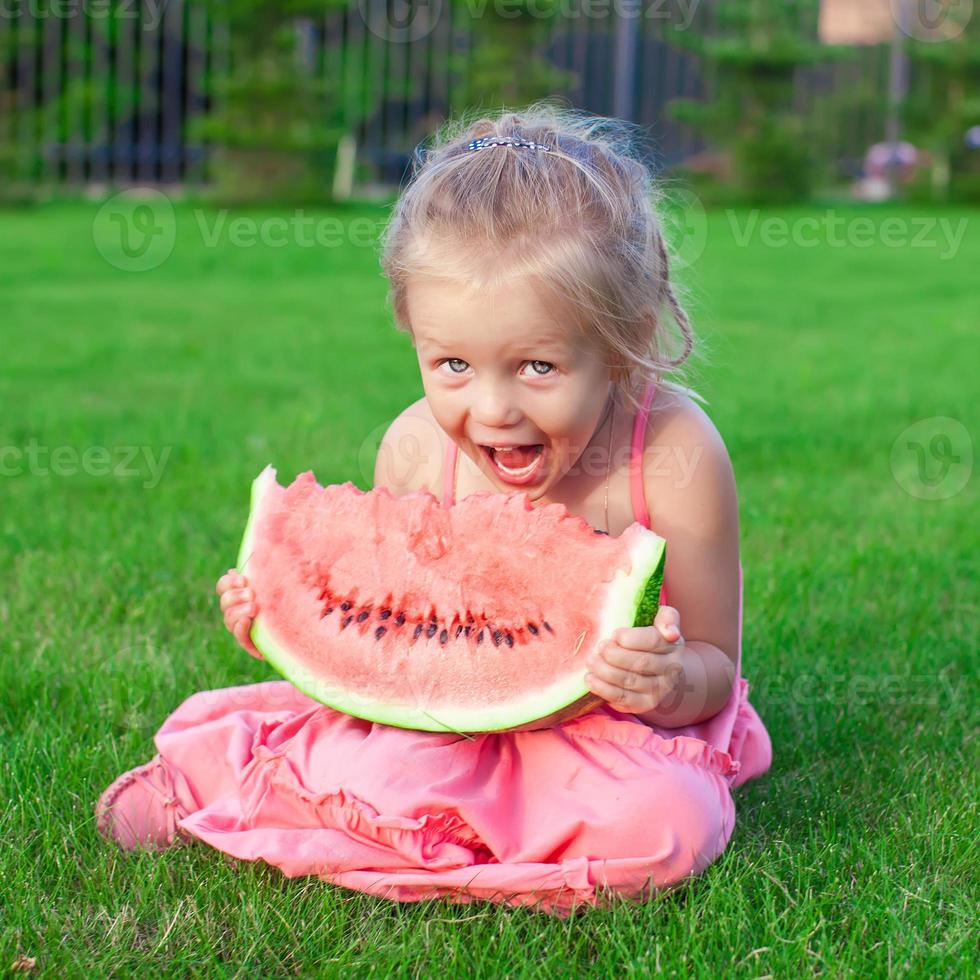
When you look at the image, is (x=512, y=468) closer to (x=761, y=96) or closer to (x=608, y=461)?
(x=608, y=461)

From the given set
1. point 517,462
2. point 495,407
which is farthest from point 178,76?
point 495,407

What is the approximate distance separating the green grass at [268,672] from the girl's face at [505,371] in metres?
0.64

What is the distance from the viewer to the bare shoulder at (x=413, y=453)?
9.00 feet

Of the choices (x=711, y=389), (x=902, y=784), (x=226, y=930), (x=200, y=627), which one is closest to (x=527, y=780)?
(x=226, y=930)

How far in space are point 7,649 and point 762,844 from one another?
68.0 inches

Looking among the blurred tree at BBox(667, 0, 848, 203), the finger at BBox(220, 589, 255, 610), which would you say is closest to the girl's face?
the finger at BBox(220, 589, 255, 610)

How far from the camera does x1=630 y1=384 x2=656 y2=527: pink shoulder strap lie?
8.21 feet

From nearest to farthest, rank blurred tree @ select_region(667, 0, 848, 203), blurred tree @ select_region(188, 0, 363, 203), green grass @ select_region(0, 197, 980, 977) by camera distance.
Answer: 1. green grass @ select_region(0, 197, 980, 977)
2. blurred tree @ select_region(188, 0, 363, 203)
3. blurred tree @ select_region(667, 0, 848, 203)

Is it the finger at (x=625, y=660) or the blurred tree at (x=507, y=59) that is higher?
the blurred tree at (x=507, y=59)

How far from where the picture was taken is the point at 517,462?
2396 millimetres

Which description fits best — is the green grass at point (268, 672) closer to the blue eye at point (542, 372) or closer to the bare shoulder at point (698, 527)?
the bare shoulder at point (698, 527)

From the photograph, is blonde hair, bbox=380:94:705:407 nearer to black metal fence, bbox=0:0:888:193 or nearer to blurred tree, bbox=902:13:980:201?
black metal fence, bbox=0:0:888:193

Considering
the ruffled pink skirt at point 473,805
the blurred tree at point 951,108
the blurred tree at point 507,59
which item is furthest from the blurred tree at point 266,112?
the ruffled pink skirt at point 473,805

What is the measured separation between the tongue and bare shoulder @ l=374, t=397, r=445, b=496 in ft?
1.16
